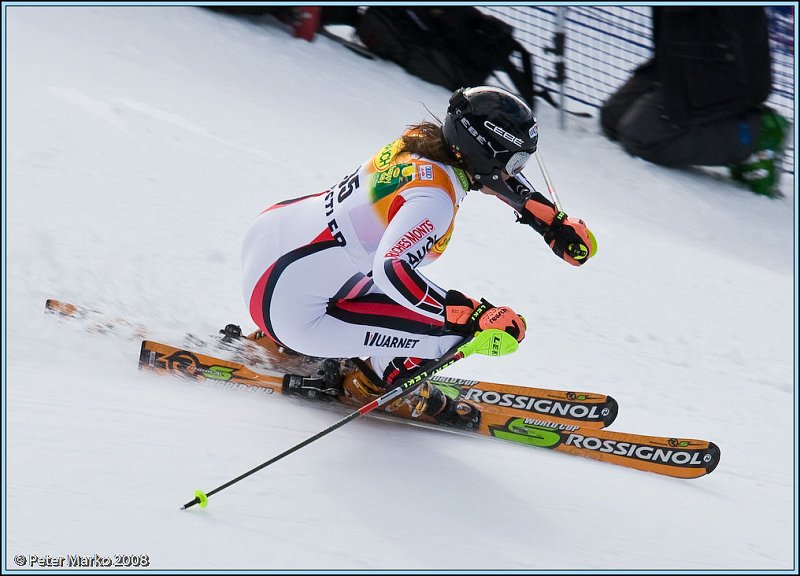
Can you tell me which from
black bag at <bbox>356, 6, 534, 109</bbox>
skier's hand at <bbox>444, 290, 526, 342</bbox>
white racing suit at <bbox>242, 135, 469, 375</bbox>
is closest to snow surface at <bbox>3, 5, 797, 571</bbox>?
black bag at <bbox>356, 6, 534, 109</bbox>

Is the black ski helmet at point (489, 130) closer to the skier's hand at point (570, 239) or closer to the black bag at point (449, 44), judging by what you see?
the skier's hand at point (570, 239)

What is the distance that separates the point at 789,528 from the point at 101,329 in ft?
9.47

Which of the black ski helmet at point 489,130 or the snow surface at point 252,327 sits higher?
the black ski helmet at point 489,130

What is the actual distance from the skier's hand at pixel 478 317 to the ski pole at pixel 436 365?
0.02 meters

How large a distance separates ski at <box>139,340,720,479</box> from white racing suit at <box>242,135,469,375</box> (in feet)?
1.19

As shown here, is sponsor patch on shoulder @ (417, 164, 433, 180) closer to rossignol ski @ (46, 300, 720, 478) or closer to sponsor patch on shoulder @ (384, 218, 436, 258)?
sponsor patch on shoulder @ (384, 218, 436, 258)

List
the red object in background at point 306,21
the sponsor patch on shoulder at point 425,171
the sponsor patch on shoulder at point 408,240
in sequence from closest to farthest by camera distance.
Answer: the sponsor patch on shoulder at point 408,240, the sponsor patch on shoulder at point 425,171, the red object in background at point 306,21

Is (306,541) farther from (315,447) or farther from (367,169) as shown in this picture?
(367,169)

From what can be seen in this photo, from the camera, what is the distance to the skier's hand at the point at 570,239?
3.55m

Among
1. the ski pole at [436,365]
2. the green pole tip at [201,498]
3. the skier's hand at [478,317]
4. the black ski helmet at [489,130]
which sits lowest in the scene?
the green pole tip at [201,498]

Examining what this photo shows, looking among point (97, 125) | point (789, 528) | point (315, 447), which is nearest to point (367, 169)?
point (315, 447)

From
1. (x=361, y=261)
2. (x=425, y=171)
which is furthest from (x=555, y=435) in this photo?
(x=425, y=171)

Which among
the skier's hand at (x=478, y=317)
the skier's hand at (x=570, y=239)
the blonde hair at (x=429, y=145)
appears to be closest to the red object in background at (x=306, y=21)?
the skier's hand at (x=570, y=239)

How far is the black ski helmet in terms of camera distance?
9.70ft
